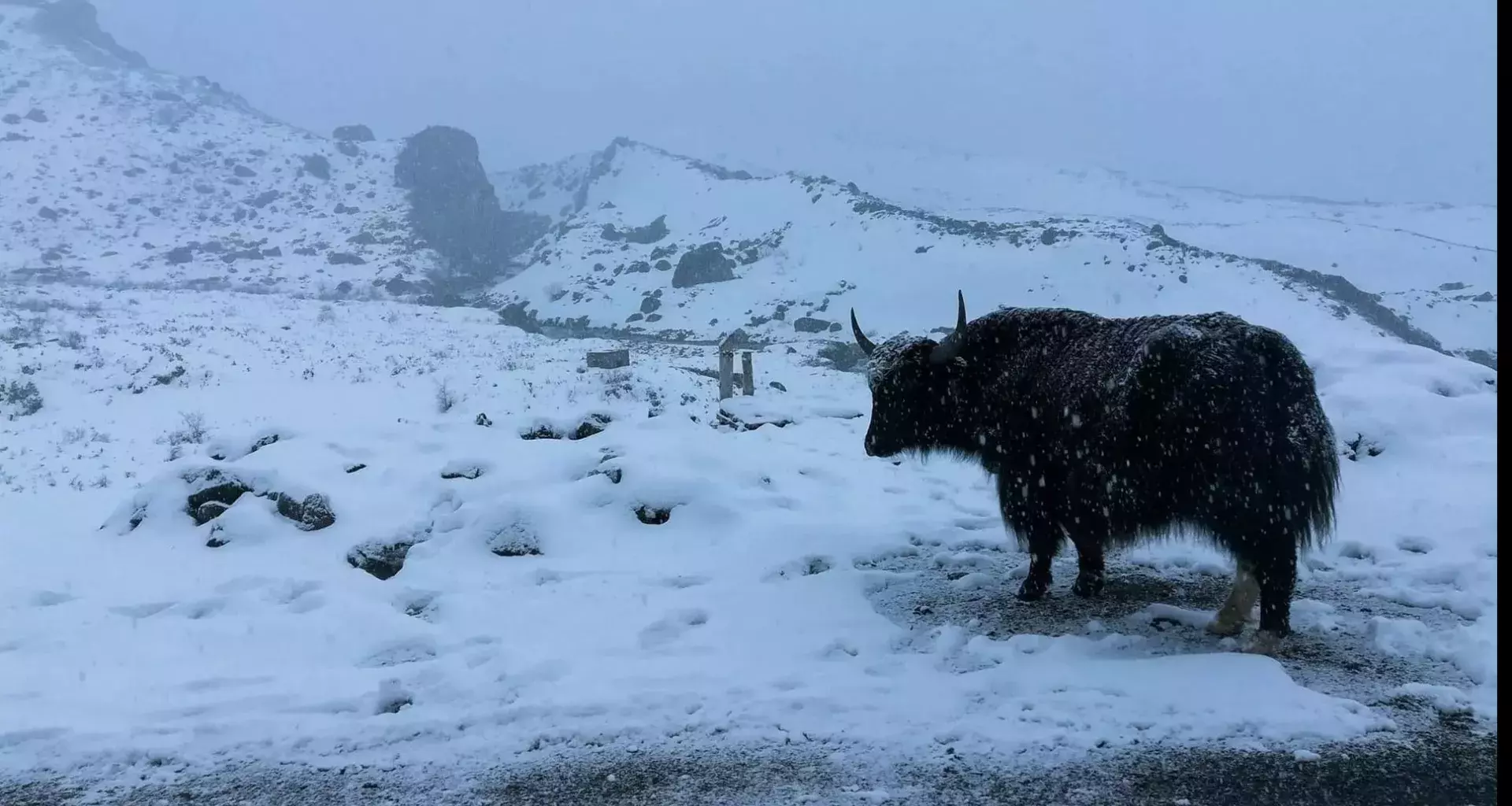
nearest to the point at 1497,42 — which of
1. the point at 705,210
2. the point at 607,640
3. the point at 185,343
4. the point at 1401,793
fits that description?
the point at 1401,793

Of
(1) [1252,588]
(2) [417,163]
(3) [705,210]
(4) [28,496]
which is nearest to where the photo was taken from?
(1) [1252,588]

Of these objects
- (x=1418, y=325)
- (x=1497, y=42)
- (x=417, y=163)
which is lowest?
(x=1418, y=325)

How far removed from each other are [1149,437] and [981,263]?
99.0 ft

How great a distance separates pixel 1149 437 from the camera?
3.92 meters

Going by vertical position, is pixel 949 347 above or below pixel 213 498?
above

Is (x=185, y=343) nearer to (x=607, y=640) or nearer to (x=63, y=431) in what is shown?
(x=63, y=431)

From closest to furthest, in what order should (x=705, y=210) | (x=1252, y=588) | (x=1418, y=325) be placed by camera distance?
(x=1252, y=588), (x=1418, y=325), (x=705, y=210)

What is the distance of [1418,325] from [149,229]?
6057cm

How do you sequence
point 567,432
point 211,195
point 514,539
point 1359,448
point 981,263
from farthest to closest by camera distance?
1. point 211,195
2. point 981,263
3. point 567,432
4. point 1359,448
5. point 514,539

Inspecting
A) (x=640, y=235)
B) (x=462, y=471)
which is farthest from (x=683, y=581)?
(x=640, y=235)

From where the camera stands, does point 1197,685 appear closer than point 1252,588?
Yes

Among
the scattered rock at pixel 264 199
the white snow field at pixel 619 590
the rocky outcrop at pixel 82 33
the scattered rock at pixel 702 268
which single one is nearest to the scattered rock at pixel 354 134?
the scattered rock at pixel 264 199

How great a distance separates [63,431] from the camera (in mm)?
9773

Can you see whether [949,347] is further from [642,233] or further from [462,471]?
[642,233]
